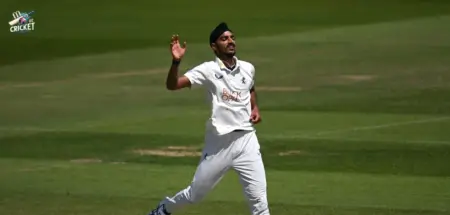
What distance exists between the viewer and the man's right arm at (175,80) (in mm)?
11641

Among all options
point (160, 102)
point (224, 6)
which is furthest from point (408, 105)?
point (224, 6)

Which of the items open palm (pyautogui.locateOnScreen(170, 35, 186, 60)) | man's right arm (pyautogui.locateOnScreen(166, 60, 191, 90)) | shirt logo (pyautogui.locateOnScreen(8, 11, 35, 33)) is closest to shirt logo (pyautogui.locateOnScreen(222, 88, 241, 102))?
man's right arm (pyautogui.locateOnScreen(166, 60, 191, 90))

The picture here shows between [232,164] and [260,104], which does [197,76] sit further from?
[260,104]

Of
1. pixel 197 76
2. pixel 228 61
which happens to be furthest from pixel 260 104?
pixel 197 76

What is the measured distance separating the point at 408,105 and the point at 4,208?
1066 centimetres

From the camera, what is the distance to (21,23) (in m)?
35.7

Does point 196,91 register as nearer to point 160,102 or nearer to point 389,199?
point 160,102

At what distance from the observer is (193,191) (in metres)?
12.2

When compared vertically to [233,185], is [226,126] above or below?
above

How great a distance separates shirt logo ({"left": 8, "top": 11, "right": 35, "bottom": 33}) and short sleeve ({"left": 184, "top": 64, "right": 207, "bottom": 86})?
22.5 m

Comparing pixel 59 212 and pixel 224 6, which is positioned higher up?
pixel 224 6

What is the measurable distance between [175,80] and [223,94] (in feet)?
2.01

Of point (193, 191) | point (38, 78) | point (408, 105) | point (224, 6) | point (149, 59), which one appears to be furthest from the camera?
point (224, 6)

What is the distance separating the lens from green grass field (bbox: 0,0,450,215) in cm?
1548
